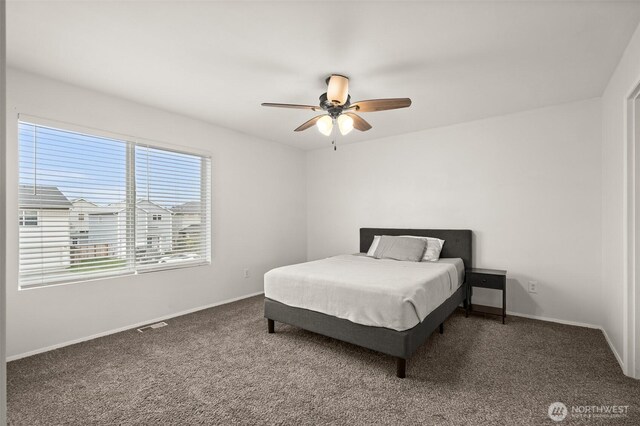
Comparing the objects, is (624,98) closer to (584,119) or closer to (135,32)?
(584,119)

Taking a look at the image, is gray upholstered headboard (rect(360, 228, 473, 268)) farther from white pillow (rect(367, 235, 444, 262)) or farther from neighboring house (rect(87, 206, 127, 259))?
neighboring house (rect(87, 206, 127, 259))

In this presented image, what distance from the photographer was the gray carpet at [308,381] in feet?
5.99

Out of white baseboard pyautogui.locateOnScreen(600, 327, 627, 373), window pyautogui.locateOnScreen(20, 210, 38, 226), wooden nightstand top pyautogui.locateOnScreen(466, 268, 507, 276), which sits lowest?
white baseboard pyautogui.locateOnScreen(600, 327, 627, 373)

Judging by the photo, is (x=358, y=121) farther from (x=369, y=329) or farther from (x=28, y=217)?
(x=28, y=217)

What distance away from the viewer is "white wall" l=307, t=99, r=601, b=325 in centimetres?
327

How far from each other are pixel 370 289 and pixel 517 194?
2.49m

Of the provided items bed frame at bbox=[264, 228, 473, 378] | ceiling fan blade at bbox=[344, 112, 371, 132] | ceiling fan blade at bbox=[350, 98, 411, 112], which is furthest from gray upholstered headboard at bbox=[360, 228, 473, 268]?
ceiling fan blade at bbox=[350, 98, 411, 112]

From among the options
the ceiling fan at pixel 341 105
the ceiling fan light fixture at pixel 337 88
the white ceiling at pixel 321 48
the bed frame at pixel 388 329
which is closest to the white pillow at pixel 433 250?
the bed frame at pixel 388 329

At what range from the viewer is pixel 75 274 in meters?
Result: 2.91

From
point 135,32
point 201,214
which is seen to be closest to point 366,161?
point 201,214

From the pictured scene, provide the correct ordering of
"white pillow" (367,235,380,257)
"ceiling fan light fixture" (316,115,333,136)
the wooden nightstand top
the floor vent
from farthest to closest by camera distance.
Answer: "white pillow" (367,235,380,257)
the wooden nightstand top
the floor vent
"ceiling fan light fixture" (316,115,333,136)

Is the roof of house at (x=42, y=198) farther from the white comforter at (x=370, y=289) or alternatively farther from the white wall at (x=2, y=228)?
the white wall at (x=2, y=228)

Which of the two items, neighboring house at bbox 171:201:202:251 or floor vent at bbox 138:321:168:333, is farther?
neighboring house at bbox 171:201:202:251

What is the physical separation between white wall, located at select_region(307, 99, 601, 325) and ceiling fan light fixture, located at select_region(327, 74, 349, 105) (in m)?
1.33
